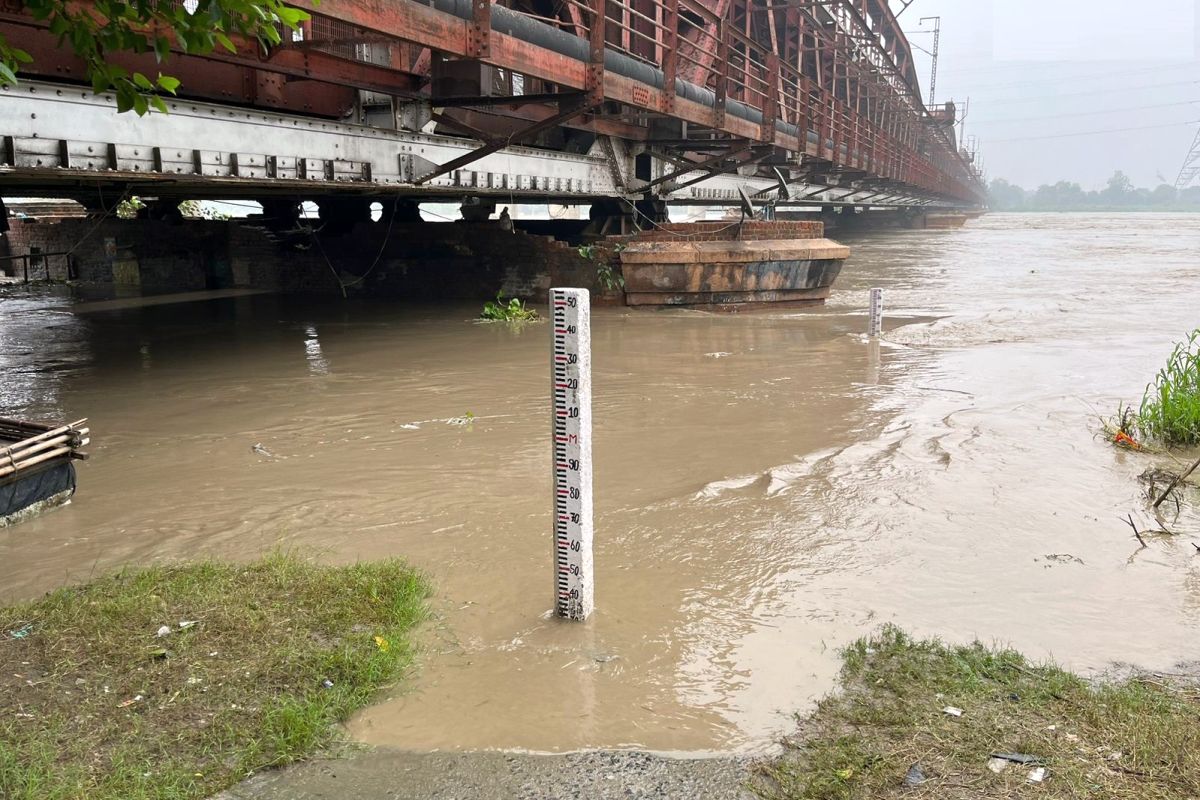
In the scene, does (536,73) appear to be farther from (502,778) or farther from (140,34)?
→ (502,778)

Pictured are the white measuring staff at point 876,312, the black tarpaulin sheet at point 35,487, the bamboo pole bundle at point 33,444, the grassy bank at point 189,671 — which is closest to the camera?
the grassy bank at point 189,671

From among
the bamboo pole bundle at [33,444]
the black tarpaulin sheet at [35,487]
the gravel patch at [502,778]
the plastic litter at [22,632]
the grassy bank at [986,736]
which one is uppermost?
the bamboo pole bundle at [33,444]

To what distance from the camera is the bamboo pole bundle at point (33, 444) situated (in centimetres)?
A: 486

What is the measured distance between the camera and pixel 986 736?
9.46ft

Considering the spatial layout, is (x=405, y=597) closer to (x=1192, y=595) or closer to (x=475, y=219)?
(x=1192, y=595)

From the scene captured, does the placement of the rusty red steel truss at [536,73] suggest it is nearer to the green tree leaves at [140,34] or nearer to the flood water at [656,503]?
the flood water at [656,503]

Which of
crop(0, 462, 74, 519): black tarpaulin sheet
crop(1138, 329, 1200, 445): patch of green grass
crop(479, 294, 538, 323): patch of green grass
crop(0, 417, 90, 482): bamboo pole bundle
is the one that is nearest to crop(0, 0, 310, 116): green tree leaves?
crop(0, 417, 90, 482): bamboo pole bundle

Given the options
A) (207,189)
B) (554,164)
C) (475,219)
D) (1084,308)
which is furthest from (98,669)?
(1084,308)

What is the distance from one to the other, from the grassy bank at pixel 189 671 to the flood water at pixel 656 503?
214mm

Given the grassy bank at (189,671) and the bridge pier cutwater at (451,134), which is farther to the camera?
the bridge pier cutwater at (451,134)

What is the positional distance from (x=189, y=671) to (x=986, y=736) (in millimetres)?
2655

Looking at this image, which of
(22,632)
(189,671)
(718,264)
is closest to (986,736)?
(189,671)

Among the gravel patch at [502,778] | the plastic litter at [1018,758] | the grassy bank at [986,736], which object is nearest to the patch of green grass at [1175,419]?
the grassy bank at [986,736]

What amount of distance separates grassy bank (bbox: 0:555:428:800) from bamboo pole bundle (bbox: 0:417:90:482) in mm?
1162
